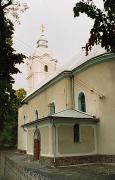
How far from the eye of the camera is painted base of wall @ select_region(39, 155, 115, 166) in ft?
65.3

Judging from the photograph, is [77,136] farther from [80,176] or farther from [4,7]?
[4,7]

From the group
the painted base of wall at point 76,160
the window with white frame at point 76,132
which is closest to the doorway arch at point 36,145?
the painted base of wall at point 76,160

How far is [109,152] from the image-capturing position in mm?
20281

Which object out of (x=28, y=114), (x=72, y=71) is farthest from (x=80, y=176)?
(x=28, y=114)

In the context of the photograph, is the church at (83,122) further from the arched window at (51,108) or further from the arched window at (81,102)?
the arched window at (51,108)

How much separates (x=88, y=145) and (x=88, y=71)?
232 inches

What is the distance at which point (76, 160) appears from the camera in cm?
2059

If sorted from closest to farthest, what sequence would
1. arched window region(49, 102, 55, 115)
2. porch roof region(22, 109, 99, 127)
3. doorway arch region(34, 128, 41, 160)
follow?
1. porch roof region(22, 109, 99, 127)
2. doorway arch region(34, 128, 41, 160)
3. arched window region(49, 102, 55, 115)

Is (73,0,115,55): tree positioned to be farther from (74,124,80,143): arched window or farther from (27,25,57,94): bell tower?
(27,25,57,94): bell tower

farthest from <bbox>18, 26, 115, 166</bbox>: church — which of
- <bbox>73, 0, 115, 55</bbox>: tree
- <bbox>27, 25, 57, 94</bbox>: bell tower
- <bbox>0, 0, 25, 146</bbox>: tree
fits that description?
<bbox>27, 25, 57, 94</bbox>: bell tower

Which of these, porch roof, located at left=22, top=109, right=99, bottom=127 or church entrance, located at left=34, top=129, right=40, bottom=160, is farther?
church entrance, located at left=34, top=129, right=40, bottom=160

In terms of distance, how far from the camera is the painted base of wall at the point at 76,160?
1989cm

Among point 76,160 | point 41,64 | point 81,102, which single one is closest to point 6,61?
point 76,160

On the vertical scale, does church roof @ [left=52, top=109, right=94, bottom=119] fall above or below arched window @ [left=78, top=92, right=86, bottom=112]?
below
